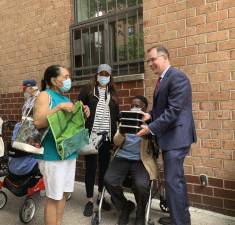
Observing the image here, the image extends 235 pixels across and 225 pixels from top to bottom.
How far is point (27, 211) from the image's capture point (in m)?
4.73

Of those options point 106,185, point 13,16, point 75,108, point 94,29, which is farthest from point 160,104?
point 13,16

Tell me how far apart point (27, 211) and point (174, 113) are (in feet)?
7.40

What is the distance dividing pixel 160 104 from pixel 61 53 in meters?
3.03

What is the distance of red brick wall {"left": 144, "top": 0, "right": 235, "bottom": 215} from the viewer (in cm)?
432

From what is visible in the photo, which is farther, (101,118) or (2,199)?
(2,199)

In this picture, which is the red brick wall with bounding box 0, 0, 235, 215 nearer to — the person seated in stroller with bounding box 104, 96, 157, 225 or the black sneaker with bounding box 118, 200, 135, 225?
the person seated in stroller with bounding box 104, 96, 157, 225

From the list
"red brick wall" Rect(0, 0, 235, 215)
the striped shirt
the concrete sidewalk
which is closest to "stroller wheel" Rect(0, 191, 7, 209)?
the concrete sidewalk

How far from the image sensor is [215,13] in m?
4.40

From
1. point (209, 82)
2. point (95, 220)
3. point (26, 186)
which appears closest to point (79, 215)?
point (95, 220)

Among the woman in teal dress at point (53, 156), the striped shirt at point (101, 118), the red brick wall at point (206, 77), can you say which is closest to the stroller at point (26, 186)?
the striped shirt at point (101, 118)

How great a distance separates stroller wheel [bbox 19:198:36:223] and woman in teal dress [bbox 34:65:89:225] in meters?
1.01

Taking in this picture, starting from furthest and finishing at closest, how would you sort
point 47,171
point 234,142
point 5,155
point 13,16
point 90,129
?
1. point 13,16
2. point 5,155
3. point 90,129
4. point 234,142
5. point 47,171

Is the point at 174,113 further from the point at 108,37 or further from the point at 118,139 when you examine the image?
the point at 108,37

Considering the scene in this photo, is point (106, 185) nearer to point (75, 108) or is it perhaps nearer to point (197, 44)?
point (75, 108)
